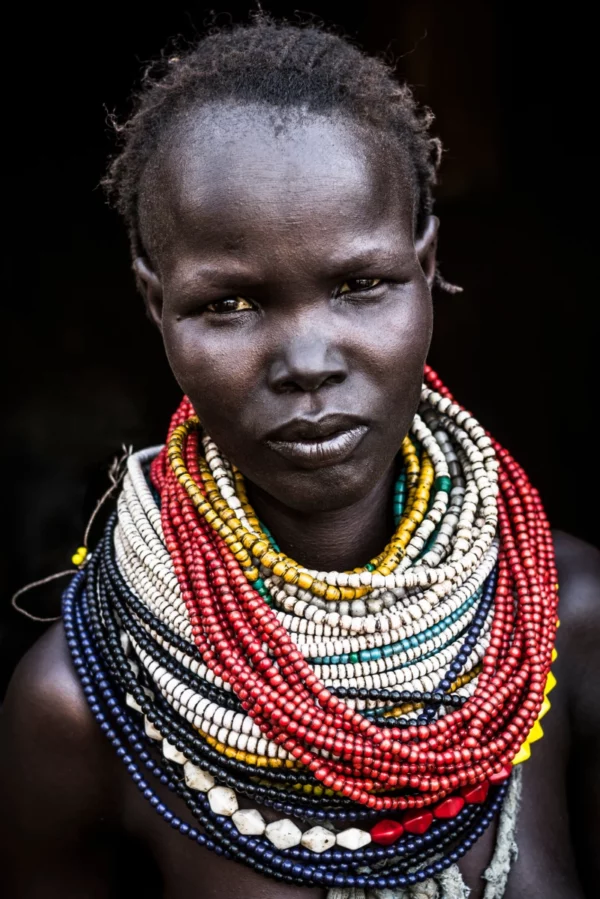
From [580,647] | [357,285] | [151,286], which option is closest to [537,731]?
[580,647]

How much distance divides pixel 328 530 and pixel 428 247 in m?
0.51

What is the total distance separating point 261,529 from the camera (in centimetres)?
141

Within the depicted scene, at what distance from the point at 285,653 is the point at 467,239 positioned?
1640 millimetres

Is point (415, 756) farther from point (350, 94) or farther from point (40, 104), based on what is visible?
point (40, 104)

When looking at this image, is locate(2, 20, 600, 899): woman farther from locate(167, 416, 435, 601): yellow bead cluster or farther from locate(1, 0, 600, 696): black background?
locate(1, 0, 600, 696): black background

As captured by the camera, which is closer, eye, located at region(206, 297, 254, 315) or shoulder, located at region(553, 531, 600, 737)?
eye, located at region(206, 297, 254, 315)

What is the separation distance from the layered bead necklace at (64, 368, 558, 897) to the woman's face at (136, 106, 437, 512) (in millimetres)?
189

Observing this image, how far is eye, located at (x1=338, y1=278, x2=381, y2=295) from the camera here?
1.16 m

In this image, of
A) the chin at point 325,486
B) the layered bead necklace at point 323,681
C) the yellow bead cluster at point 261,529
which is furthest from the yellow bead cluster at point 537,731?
the chin at point 325,486

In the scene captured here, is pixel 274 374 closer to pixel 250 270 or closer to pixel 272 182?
pixel 250 270

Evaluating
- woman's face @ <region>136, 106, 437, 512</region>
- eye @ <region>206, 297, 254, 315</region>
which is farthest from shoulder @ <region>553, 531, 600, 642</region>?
eye @ <region>206, 297, 254, 315</region>

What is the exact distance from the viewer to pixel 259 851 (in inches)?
50.6

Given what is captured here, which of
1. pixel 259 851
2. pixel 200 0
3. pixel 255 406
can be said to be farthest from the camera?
pixel 200 0

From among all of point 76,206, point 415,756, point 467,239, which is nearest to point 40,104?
point 76,206
